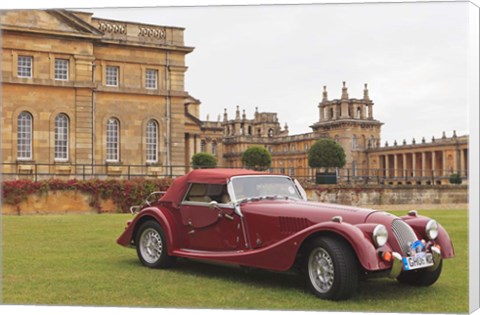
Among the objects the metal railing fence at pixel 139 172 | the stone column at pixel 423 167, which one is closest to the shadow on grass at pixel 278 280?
the metal railing fence at pixel 139 172

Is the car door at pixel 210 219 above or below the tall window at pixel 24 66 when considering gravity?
below

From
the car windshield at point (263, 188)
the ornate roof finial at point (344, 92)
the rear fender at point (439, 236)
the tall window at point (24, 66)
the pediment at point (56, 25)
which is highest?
the pediment at point (56, 25)

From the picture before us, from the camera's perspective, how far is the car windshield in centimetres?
940

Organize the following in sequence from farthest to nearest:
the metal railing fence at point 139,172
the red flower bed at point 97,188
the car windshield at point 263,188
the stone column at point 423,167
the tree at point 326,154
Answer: the stone column at point 423,167
the metal railing fence at point 139,172
the red flower bed at point 97,188
the tree at point 326,154
the car windshield at point 263,188

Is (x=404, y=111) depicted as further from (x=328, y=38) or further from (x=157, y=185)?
(x=157, y=185)

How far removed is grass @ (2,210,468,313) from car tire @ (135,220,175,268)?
149 millimetres

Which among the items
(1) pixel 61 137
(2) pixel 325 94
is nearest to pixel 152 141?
(1) pixel 61 137

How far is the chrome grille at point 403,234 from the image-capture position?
319 inches

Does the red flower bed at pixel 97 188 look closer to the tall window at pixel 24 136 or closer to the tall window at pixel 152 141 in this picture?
the tall window at pixel 24 136

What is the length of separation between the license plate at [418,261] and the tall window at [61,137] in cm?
2284

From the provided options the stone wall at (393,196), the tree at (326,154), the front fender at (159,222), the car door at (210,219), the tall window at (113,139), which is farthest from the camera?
the tall window at (113,139)

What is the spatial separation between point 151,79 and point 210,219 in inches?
917

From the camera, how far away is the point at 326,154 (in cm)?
1973

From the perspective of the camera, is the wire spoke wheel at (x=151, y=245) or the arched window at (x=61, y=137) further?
the arched window at (x=61, y=137)
